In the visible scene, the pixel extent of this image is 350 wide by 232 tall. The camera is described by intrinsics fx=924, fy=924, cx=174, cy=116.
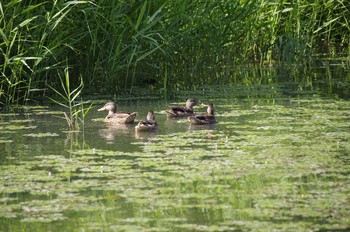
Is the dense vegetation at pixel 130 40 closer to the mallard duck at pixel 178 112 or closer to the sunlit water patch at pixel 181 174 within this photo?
the sunlit water patch at pixel 181 174

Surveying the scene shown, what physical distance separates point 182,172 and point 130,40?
428 cm

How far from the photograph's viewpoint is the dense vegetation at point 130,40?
8.88 metres

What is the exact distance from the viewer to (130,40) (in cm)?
1008

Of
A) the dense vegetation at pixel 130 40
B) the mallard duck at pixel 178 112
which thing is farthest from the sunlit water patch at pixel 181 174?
the dense vegetation at pixel 130 40

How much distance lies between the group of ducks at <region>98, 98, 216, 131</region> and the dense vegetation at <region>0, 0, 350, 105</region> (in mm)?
788

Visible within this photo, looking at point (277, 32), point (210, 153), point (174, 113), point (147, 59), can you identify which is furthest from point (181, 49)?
point (210, 153)

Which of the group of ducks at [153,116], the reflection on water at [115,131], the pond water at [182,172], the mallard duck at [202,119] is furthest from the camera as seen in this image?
the mallard duck at [202,119]

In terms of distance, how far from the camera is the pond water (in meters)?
4.90

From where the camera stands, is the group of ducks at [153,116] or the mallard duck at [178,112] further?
the mallard duck at [178,112]

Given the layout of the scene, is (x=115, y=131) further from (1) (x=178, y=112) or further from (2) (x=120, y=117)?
(1) (x=178, y=112)

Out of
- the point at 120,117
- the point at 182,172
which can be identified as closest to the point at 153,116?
the point at 120,117

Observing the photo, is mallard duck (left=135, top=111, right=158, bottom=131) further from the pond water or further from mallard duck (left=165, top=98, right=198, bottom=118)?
mallard duck (left=165, top=98, right=198, bottom=118)

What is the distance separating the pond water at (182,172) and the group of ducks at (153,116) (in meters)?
0.08

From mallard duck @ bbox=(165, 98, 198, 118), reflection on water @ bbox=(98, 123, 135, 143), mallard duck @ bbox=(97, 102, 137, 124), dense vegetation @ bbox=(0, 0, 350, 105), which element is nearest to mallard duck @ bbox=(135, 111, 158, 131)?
reflection on water @ bbox=(98, 123, 135, 143)
